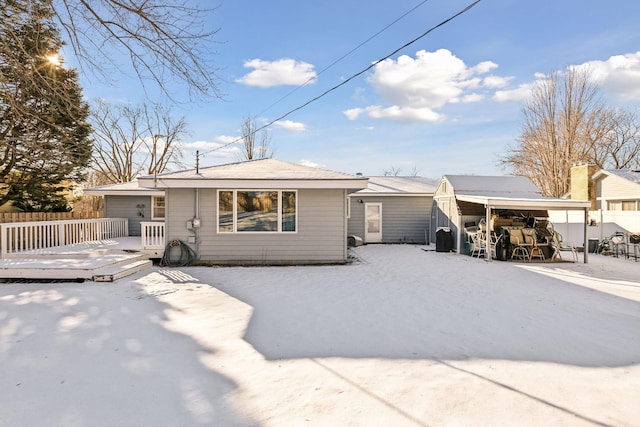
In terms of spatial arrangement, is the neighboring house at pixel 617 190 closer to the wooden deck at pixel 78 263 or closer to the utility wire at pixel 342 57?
the utility wire at pixel 342 57

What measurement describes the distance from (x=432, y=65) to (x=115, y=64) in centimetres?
752

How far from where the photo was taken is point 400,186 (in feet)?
51.8

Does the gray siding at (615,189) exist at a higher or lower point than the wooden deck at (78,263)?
higher

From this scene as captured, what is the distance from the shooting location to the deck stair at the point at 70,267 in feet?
22.8

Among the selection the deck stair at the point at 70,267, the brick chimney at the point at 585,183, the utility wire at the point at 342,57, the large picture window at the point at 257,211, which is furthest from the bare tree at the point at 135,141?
the brick chimney at the point at 585,183

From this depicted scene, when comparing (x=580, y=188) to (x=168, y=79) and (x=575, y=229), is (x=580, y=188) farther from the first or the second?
(x=168, y=79)

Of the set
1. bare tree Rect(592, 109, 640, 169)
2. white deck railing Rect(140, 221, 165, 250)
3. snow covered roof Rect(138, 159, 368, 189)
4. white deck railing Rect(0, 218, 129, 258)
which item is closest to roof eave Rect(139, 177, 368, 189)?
snow covered roof Rect(138, 159, 368, 189)

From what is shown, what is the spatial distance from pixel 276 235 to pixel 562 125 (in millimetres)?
23144

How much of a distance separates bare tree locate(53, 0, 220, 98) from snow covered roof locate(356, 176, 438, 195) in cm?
923

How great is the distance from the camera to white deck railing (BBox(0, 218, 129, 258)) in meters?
9.54

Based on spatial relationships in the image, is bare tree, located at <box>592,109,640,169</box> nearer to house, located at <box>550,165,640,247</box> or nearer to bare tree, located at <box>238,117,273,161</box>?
house, located at <box>550,165,640,247</box>

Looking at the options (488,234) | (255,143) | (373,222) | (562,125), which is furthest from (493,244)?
(255,143)

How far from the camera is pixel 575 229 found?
44.5 ft

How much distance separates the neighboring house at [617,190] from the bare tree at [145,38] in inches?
701
